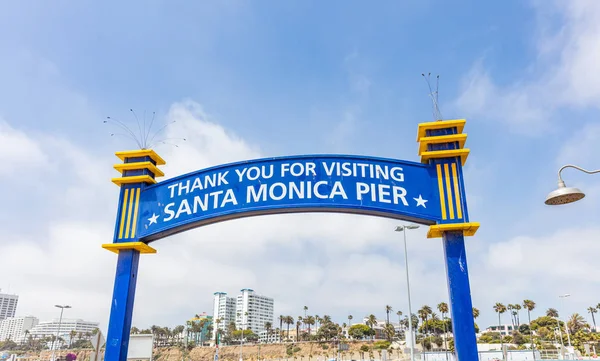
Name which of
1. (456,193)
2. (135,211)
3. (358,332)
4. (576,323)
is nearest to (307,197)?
(456,193)

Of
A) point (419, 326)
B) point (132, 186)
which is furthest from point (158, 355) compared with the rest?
point (132, 186)

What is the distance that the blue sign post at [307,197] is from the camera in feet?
29.5

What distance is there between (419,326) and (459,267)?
355 ft

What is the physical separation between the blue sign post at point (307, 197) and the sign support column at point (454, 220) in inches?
0.7

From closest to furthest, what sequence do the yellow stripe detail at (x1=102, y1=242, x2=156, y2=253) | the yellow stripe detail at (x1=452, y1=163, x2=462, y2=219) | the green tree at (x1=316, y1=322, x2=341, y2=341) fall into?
the yellow stripe detail at (x1=452, y1=163, x2=462, y2=219), the yellow stripe detail at (x1=102, y1=242, x2=156, y2=253), the green tree at (x1=316, y1=322, x2=341, y2=341)

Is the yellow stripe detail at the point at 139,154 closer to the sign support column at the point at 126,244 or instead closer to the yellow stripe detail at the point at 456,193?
the sign support column at the point at 126,244

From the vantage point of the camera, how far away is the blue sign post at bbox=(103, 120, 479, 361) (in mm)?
9000

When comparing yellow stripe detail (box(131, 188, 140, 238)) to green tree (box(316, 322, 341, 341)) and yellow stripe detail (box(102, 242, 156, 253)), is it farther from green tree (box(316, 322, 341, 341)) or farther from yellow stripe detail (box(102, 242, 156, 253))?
green tree (box(316, 322, 341, 341))

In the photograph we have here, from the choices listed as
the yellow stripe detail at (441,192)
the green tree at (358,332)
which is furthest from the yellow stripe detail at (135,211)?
the green tree at (358,332)

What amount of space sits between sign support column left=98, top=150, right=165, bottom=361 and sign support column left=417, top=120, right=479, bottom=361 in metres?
6.34

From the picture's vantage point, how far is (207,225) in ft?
34.2

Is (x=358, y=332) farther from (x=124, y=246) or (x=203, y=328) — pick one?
(x=124, y=246)

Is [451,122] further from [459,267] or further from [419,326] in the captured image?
[419,326]

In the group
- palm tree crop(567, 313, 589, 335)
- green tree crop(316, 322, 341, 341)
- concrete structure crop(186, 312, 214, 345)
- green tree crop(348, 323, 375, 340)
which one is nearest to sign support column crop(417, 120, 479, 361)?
palm tree crop(567, 313, 589, 335)
